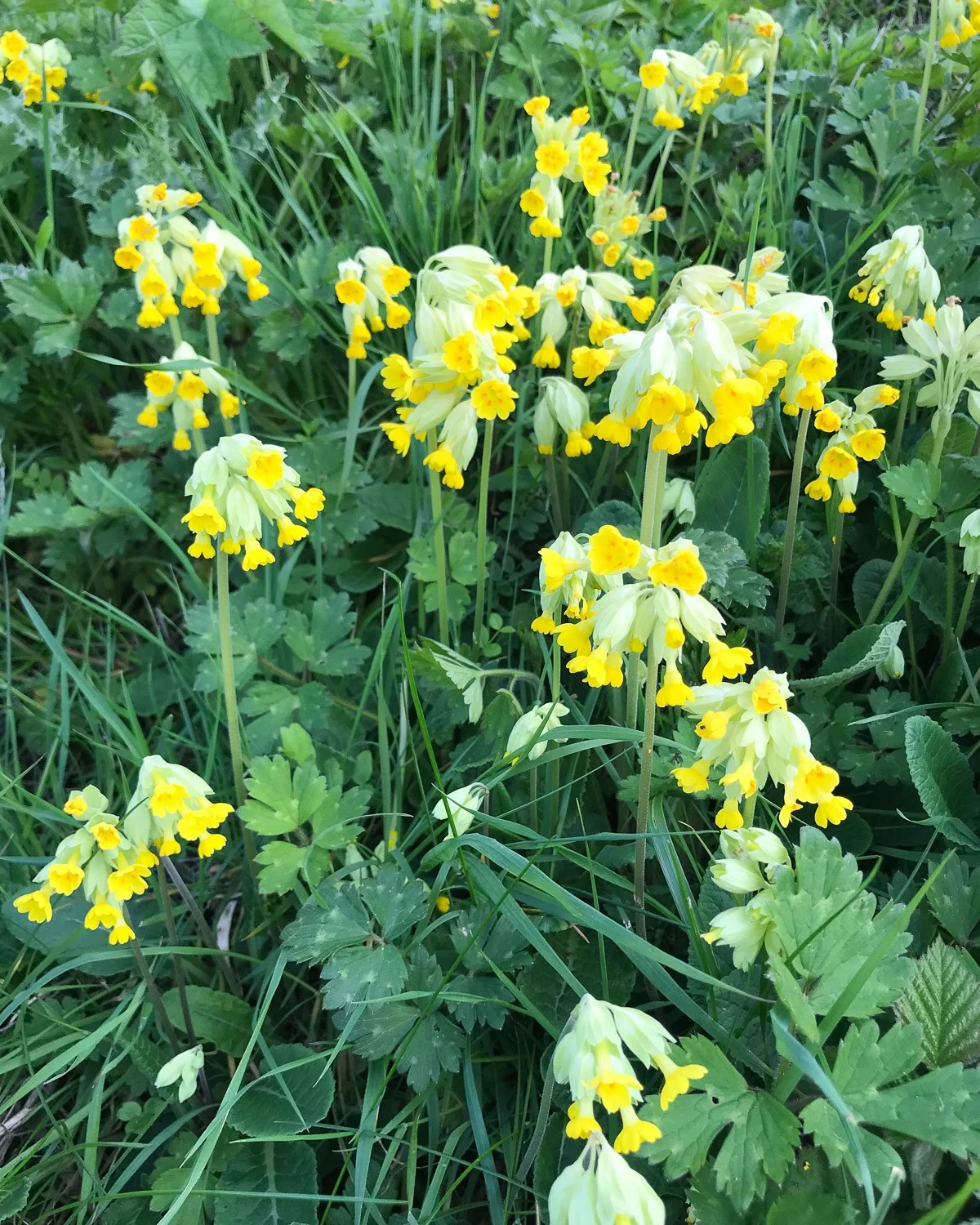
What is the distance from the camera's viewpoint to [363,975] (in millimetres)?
1626

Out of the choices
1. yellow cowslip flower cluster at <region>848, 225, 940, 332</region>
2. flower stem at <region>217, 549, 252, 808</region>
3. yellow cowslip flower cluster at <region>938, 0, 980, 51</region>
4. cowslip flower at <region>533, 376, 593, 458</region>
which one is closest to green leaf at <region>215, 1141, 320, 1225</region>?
flower stem at <region>217, 549, 252, 808</region>

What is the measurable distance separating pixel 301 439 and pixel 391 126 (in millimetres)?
1476

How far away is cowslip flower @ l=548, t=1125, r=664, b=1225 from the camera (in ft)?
3.94

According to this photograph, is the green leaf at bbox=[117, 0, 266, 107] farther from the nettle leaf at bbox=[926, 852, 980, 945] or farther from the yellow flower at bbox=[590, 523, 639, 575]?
the nettle leaf at bbox=[926, 852, 980, 945]

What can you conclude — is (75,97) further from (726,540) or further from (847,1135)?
(847,1135)

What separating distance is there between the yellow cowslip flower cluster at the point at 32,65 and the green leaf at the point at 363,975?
2.89 metres

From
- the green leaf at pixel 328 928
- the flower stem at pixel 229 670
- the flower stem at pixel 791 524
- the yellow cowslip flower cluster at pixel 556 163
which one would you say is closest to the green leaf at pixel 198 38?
the yellow cowslip flower cluster at pixel 556 163

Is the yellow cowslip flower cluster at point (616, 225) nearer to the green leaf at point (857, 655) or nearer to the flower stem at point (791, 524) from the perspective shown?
the flower stem at point (791, 524)

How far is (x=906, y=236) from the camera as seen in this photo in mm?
2145

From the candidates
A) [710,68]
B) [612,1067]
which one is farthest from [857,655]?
[710,68]

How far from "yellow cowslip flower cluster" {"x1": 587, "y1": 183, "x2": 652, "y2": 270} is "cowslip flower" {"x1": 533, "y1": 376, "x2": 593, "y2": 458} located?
1.49 ft

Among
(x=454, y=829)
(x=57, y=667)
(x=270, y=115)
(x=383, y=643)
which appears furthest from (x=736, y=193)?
(x=57, y=667)

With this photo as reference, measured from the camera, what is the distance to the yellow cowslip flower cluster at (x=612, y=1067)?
1221 mm

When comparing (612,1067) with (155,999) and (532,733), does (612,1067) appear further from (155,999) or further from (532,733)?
(155,999)
